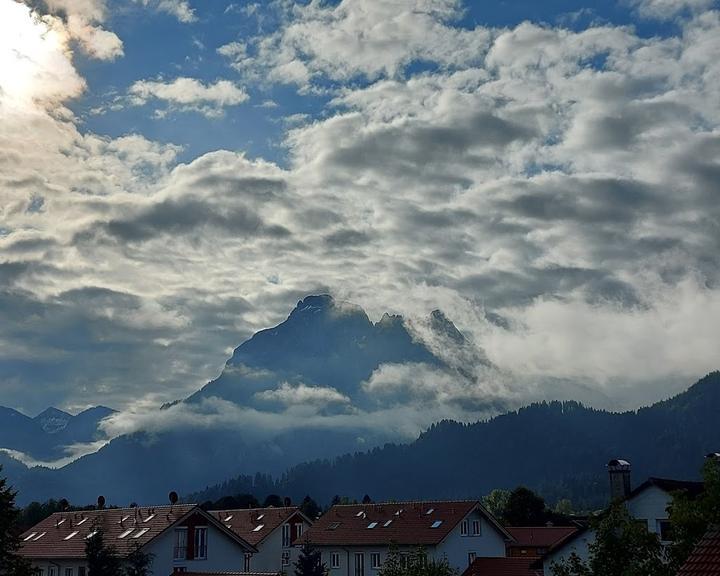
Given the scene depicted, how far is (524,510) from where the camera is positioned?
123 m

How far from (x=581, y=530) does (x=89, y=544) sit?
36.3 metres

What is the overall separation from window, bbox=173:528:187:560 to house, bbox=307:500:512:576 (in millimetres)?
17248

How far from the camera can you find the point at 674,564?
2869 cm

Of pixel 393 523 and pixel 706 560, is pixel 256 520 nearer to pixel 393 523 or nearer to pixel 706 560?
pixel 393 523

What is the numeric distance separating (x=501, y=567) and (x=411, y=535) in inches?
600

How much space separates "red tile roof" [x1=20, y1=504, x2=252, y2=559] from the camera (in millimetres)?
67312

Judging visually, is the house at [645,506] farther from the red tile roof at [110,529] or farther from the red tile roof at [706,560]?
the red tile roof at [110,529]

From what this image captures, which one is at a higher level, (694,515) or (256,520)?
(694,515)

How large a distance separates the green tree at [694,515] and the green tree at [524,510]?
96.3 meters

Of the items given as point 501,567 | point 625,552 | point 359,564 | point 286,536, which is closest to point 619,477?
point 501,567

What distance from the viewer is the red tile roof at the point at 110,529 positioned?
6731 cm

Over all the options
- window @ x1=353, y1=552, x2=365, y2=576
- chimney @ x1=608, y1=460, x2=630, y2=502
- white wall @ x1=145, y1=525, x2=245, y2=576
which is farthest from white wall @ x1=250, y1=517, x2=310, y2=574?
chimney @ x1=608, y1=460, x2=630, y2=502

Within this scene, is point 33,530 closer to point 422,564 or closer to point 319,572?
point 319,572

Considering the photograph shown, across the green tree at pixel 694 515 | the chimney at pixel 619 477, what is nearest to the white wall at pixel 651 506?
the chimney at pixel 619 477
